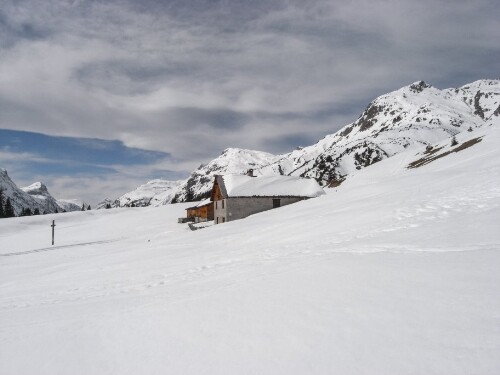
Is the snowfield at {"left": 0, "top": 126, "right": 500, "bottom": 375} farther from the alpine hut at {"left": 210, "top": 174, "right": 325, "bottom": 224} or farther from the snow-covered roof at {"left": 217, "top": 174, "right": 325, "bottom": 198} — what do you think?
the snow-covered roof at {"left": 217, "top": 174, "right": 325, "bottom": 198}

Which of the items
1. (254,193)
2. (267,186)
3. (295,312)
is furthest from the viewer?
(267,186)

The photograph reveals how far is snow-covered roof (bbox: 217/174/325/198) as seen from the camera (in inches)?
1840

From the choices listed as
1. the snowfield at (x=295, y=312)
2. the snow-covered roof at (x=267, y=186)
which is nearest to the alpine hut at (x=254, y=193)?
the snow-covered roof at (x=267, y=186)

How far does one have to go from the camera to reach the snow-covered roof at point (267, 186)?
46747 millimetres

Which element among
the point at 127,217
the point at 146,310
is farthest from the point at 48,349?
the point at 127,217

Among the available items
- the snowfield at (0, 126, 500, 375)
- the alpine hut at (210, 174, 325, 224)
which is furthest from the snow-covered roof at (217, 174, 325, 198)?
the snowfield at (0, 126, 500, 375)

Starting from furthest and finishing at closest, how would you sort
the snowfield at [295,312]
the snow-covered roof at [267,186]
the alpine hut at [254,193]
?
the snow-covered roof at [267,186]
the alpine hut at [254,193]
the snowfield at [295,312]

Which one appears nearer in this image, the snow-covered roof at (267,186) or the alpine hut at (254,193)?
the alpine hut at (254,193)

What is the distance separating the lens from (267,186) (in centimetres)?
4875

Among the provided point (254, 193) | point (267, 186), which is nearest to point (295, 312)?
point (254, 193)

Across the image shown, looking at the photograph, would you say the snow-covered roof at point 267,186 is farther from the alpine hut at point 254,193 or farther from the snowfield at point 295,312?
the snowfield at point 295,312

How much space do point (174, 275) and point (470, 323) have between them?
370 inches

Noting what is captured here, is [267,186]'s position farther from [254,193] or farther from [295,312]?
[295,312]

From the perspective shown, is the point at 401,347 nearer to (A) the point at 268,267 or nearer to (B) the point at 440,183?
(A) the point at 268,267
